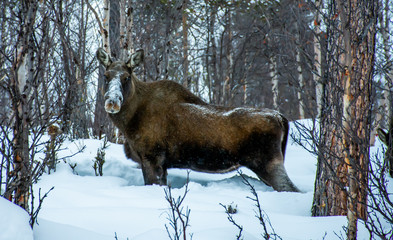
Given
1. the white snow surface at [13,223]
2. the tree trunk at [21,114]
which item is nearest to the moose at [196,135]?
the tree trunk at [21,114]

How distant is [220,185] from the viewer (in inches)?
208

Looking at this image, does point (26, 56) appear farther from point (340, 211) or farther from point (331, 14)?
point (340, 211)

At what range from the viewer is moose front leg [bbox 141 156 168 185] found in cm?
511

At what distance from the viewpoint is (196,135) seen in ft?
17.0

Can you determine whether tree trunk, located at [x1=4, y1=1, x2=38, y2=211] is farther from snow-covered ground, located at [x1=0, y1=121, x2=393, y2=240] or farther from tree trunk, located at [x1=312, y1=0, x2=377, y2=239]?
tree trunk, located at [x1=312, y1=0, x2=377, y2=239]

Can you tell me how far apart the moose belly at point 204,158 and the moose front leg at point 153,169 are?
0.16 metres

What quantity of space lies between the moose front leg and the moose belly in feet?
0.53

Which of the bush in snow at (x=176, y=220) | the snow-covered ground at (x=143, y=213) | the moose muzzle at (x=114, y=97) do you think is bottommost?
the snow-covered ground at (x=143, y=213)

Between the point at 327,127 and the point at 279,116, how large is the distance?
1560 millimetres

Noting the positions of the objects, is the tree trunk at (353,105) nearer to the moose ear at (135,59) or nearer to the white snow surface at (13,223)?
the white snow surface at (13,223)

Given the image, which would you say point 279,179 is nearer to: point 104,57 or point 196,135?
point 196,135

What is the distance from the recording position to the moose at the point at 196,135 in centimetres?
505

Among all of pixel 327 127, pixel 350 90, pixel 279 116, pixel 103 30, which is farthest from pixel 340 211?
pixel 103 30

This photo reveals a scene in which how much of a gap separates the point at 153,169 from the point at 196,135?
0.80 m
